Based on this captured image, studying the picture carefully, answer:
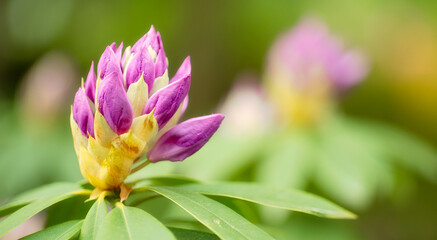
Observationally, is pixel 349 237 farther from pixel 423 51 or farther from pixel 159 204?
pixel 423 51

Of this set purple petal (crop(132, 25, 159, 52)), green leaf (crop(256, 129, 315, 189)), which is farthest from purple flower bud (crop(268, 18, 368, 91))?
purple petal (crop(132, 25, 159, 52))

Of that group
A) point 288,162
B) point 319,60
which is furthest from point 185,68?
point 319,60

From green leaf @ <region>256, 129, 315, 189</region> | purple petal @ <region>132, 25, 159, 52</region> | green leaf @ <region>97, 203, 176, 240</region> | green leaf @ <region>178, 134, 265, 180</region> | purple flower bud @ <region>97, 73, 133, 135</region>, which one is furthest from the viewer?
green leaf @ <region>178, 134, 265, 180</region>

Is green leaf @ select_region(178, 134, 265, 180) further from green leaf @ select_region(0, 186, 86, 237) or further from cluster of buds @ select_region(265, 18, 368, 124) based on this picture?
green leaf @ select_region(0, 186, 86, 237)

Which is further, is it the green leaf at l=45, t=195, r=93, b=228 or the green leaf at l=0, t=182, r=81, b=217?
the green leaf at l=45, t=195, r=93, b=228

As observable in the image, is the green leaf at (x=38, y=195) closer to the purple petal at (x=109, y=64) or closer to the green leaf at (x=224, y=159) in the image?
the purple petal at (x=109, y=64)

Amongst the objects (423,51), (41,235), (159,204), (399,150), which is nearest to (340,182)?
(399,150)
